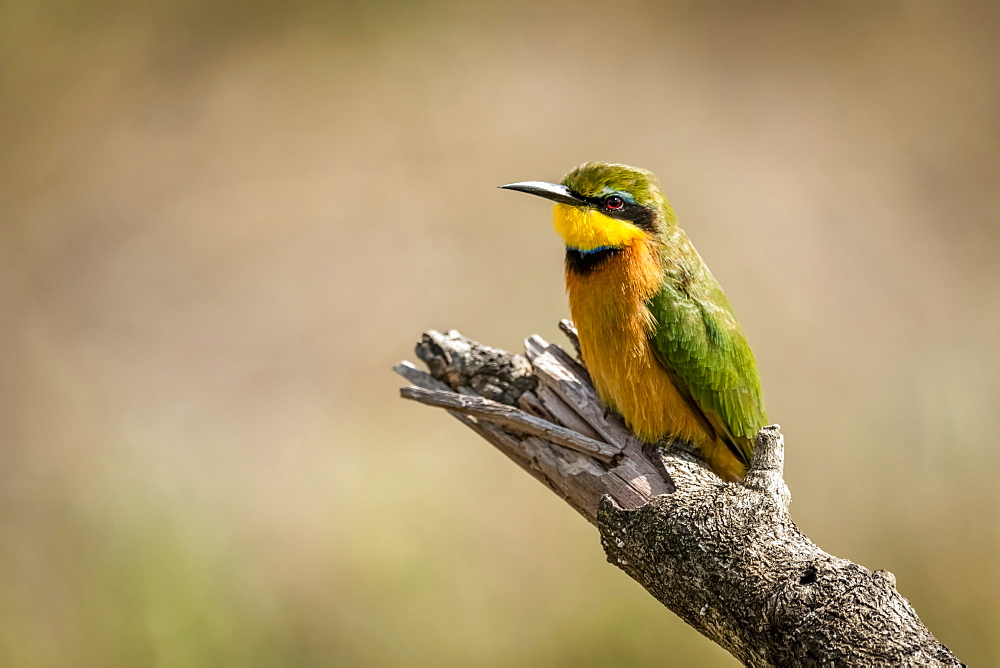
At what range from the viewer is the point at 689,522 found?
231cm

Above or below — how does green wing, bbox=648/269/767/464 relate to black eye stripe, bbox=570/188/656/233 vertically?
below

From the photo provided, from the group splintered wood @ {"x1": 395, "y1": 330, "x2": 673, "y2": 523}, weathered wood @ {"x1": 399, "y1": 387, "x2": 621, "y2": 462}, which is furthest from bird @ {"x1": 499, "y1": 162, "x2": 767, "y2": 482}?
weathered wood @ {"x1": 399, "y1": 387, "x2": 621, "y2": 462}

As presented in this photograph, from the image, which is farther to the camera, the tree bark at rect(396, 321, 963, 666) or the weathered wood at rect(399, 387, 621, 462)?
the weathered wood at rect(399, 387, 621, 462)

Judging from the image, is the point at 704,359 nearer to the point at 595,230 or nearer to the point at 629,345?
the point at 629,345

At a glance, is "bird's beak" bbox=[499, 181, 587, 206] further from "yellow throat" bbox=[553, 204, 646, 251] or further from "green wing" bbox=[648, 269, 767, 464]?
"green wing" bbox=[648, 269, 767, 464]

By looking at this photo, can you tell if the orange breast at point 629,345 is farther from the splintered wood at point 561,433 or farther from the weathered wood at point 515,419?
the weathered wood at point 515,419

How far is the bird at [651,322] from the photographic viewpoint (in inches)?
124

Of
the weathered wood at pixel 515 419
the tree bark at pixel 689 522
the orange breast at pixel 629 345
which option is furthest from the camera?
the orange breast at pixel 629 345

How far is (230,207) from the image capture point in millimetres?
6176

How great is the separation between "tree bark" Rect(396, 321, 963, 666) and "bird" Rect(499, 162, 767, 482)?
0.43ft

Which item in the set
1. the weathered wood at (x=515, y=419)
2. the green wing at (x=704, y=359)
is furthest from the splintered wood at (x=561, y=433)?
the green wing at (x=704, y=359)

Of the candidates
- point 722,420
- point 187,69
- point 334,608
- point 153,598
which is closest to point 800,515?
point 722,420

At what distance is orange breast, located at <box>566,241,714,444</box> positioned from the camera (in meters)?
3.09

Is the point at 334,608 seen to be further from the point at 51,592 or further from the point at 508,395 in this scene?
the point at 508,395
